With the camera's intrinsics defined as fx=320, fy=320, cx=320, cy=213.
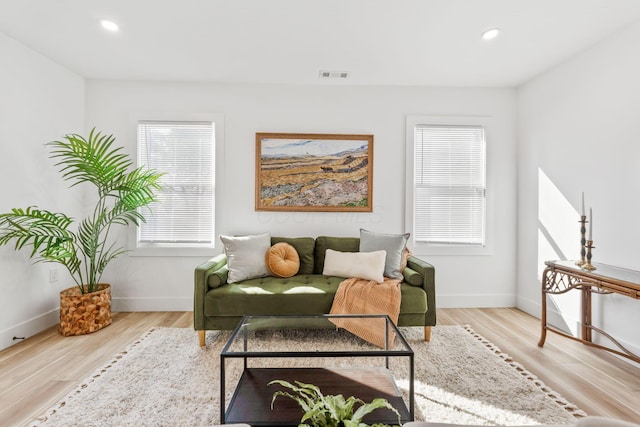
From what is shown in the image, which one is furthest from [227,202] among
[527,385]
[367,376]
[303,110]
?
[527,385]

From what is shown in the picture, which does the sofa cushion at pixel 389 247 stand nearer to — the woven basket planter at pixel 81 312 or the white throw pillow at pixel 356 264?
the white throw pillow at pixel 356 264

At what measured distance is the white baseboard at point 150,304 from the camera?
3.50m

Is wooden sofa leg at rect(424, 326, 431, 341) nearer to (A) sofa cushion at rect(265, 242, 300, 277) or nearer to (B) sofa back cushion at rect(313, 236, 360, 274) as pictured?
(B) sofa back cushion at rect(313, 236, 360, 274)

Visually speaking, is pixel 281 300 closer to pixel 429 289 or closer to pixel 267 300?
pixel 267 300

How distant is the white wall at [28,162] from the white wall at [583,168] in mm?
4876

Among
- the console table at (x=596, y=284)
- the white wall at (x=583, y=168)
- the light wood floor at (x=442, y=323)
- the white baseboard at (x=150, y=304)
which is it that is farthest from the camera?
the white baseboard at (x=150, y=304)

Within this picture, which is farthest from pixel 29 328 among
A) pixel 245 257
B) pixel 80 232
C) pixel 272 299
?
pixel 272 299

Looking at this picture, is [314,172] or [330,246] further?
[314,172]

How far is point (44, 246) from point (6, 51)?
1678mm

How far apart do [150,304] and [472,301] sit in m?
3.62

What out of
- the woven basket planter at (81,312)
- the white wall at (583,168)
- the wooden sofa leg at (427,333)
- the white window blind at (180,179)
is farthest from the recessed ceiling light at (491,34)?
the woven basket planter at (81,312)

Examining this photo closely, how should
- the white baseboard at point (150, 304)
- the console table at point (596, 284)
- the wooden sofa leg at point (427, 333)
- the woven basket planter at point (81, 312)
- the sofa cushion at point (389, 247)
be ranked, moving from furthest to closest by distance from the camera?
the white baseboard at point (150, 304) → the sofa cushion at point (389, 247) → the woven basket planter at point (81, 312) → the wooden sofa leg at point (427, 333) → the console table at point (596, 284)

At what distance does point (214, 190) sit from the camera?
355 cm

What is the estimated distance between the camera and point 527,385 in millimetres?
2047
